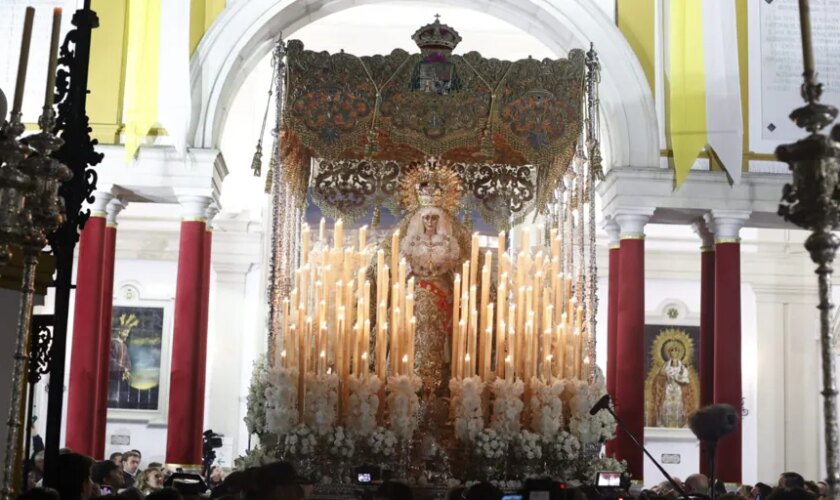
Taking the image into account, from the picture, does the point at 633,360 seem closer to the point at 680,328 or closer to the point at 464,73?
the point at 464,73

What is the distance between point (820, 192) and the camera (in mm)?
3848

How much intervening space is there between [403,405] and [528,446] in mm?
963

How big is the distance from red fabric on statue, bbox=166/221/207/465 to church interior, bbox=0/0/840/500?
0.11 feet

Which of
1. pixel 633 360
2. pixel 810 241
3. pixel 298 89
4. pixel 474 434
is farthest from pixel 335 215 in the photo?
pixel 810 241

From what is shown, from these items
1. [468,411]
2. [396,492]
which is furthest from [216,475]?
[396,492]

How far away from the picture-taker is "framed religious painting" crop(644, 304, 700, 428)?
19438 mm

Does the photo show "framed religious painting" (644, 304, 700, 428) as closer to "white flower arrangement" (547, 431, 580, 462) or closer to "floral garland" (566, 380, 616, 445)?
"floral garland" (566, 380, 616, 445)

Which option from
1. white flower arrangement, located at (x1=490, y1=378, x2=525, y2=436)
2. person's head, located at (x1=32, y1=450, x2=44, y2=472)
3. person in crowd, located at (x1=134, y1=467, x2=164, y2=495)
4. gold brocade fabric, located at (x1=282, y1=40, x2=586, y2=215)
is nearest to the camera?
person's head, located at (x1=32, y1=450, x2=44, y2=472)

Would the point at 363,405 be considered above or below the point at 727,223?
below

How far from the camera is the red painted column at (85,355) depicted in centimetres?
1288

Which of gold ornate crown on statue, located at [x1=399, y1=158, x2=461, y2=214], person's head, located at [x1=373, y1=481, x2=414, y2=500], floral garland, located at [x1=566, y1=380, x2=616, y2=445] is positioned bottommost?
person's head, located at [x1=373, y1=481, x2=414, y2=500]

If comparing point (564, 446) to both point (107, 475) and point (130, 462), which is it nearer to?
point (107, 475)

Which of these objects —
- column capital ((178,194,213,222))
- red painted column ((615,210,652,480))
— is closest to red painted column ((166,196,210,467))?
column capital ((178,194,213,222))

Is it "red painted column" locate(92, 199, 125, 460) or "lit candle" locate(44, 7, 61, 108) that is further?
→ "red painted column" locate(92, 199, 125, 460)
